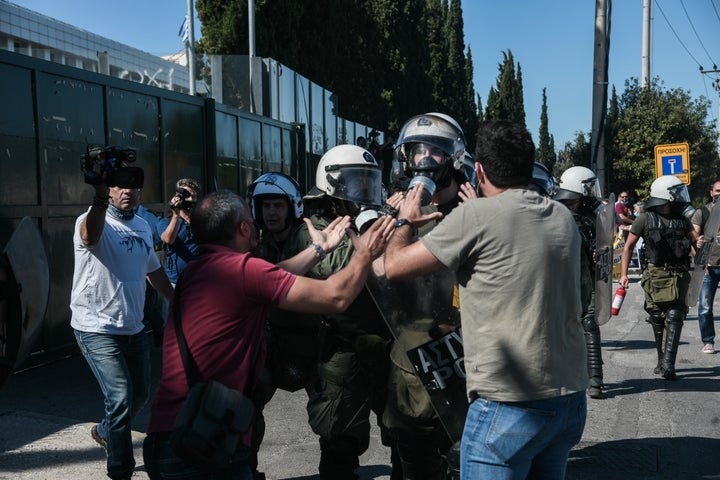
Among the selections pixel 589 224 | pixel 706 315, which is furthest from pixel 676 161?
A: pixel 589 224

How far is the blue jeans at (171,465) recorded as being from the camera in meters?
2.66

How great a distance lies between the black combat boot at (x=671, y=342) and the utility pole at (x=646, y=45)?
1897 centimetres

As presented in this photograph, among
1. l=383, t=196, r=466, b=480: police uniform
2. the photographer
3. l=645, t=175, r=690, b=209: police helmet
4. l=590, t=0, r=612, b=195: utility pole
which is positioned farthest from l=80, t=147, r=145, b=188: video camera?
l=590, t=0, r=612, b=195: utility pole

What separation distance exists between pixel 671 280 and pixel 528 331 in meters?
5.16

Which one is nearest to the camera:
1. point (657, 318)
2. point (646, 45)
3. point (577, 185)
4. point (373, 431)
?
point (373, 431)

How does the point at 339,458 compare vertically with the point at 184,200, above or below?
below

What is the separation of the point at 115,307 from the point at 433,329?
197 centimetres

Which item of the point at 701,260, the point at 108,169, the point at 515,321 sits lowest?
the point at 701,260

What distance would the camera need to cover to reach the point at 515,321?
8.44ft

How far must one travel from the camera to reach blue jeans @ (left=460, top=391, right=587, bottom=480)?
2.54 m

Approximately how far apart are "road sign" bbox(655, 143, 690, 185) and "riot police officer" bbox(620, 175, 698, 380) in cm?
931

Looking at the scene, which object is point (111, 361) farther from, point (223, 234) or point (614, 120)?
point (614, 120)

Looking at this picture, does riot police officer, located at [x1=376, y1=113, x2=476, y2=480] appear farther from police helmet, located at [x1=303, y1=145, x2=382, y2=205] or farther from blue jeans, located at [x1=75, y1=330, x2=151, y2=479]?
blue jeans, located at [x1=75, y1=330, x2=151, y2=479]

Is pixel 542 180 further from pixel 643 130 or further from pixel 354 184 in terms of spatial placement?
pixel 643 130
